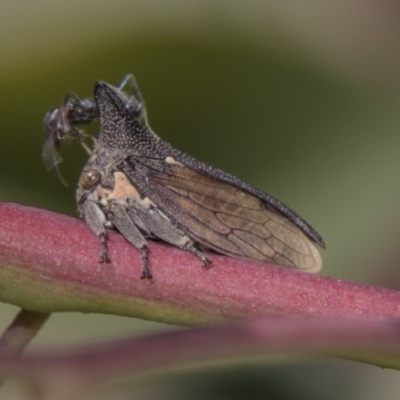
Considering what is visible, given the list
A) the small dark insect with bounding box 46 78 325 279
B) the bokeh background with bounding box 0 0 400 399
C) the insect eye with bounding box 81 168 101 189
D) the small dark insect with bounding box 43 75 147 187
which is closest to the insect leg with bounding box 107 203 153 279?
the small dark insect with bounding box 46 78 325 279

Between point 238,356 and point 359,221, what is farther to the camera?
point 359,221

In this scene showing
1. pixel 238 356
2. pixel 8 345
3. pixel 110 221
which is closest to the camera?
pixel 238 356

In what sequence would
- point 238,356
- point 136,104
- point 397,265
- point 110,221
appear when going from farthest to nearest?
point 397,265 < point 136,104 < point 110,221 < point 238,356

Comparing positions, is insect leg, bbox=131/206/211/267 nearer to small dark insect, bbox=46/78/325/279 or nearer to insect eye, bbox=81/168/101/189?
small dark insect, bbox=46/78/325/279

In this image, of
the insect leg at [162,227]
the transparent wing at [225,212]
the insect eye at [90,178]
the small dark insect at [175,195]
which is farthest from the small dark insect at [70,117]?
the insect leg at [162,227]

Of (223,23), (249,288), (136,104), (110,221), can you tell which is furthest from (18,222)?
(223,23)

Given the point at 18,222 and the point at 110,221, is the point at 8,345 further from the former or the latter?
the point at 110,221

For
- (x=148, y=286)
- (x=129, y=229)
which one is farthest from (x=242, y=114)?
(x=148, y=286)
